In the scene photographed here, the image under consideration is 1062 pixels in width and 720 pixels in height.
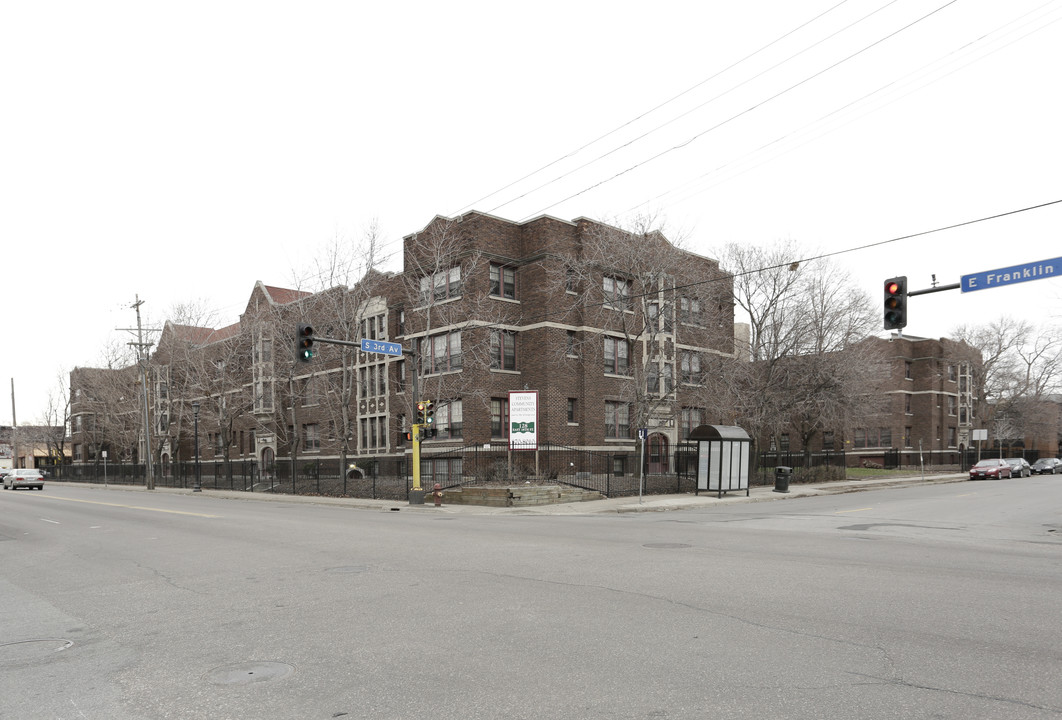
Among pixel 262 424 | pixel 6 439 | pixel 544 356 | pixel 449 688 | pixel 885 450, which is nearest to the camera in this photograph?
pixel 449 688

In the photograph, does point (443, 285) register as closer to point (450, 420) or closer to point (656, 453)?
point (450, 420)

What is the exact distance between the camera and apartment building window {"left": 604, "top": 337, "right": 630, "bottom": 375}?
129 feet

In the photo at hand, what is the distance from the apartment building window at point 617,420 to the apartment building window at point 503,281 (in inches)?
305

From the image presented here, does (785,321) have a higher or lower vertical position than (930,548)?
higher

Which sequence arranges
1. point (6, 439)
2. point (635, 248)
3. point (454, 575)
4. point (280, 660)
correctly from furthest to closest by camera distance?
point (6, 439) → point (635, 248) → point (454, 575) → point (280, 660)

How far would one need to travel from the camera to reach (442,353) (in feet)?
122

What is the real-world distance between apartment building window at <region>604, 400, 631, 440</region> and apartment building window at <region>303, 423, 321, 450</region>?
66.9ft

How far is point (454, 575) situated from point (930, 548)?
878cm

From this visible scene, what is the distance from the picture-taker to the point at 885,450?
210ft

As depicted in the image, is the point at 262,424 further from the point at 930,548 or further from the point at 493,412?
the point at 930,548

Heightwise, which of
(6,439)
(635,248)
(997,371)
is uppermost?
(635,248)

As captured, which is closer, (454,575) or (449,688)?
(449,688)

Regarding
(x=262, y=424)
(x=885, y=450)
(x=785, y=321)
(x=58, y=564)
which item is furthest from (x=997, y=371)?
(x=58, y=564)

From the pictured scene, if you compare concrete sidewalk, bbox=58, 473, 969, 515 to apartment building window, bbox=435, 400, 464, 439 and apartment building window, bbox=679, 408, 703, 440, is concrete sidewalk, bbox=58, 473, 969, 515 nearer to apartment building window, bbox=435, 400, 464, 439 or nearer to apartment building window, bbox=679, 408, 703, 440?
apartment building window, bbox=679, 408, 703, 440
